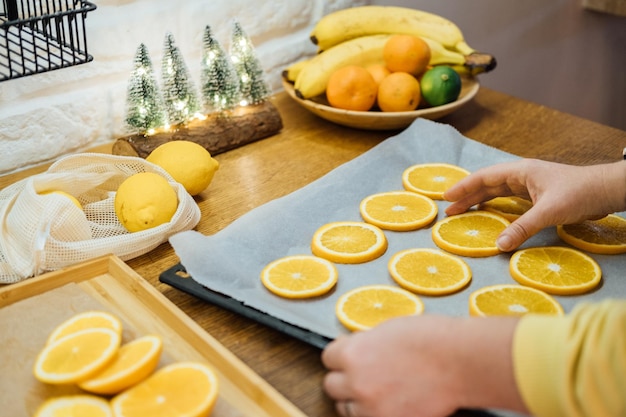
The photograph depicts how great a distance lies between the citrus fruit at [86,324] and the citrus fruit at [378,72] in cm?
91

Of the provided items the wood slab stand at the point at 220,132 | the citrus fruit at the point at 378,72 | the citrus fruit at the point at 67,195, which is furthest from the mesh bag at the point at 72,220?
the citrus fruit at the point at 378,72

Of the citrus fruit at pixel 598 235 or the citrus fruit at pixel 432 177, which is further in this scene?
the citrus fruit at pixel 432 177

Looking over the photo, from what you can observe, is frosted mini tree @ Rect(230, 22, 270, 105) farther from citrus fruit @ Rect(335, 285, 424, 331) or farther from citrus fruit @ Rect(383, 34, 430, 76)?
citrus fruit @ Rect(335, 285, 424, 331)

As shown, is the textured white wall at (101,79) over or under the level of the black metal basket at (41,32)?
under

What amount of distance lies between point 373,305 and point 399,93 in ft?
2.21

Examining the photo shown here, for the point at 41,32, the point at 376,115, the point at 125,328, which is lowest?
the point at 125,328

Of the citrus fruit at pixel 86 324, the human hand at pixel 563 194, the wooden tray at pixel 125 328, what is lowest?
the wooden tray at pixel 125 328

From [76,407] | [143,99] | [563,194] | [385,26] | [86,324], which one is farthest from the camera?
[385,26]

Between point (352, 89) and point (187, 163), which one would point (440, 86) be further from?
point (187, 163)

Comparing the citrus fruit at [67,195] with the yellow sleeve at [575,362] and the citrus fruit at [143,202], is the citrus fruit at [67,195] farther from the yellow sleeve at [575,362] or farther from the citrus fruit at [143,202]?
the yellow sleeve at [575,362]

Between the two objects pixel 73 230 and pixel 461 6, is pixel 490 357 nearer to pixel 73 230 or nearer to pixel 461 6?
pixel 73 230

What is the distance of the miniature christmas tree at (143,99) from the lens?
1349 mm

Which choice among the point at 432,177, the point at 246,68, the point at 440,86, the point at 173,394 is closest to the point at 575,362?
the point at 173,394

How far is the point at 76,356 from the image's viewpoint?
0.83 metres
